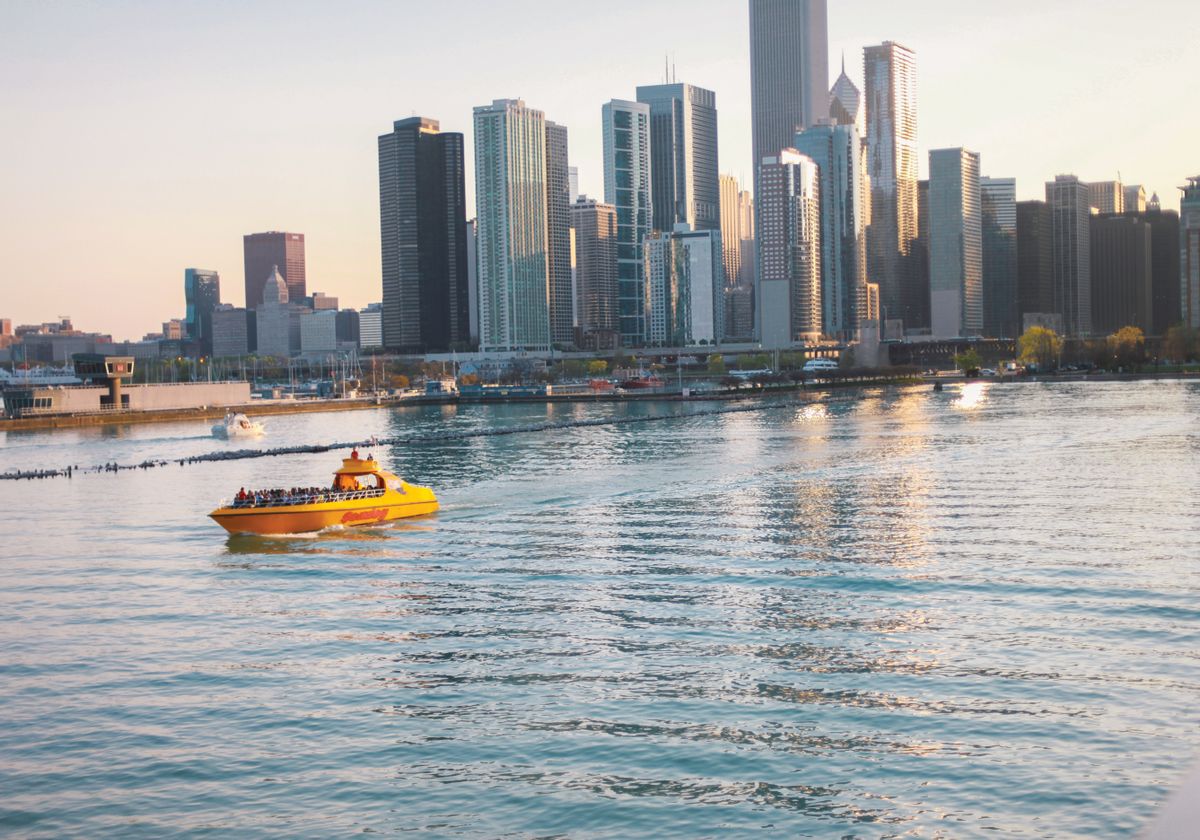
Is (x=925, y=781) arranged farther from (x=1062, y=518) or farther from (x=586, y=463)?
(x=586, y=463)

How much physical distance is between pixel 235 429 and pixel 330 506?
88132 mm

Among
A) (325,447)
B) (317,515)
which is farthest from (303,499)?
(325,447)

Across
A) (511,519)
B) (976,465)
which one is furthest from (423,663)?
(976,465)

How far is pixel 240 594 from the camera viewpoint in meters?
45.5

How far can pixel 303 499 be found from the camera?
2413 inches

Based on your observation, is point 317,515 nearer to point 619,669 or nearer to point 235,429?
point 619,669

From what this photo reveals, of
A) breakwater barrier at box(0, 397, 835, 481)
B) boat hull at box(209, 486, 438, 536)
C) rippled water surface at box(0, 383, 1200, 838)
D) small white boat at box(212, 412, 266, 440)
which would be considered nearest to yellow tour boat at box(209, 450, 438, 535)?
boat hull at box(209, 486, 438, 536)

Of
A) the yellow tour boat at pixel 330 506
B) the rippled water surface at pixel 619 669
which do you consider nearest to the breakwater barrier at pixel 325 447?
the rippled water surface at pixel 619 669

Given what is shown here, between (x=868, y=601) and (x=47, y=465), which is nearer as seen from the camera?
(x=868, y=601)

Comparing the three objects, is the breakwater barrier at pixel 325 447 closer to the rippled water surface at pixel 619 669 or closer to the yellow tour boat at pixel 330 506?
the rippled water surface at pixel 619 669

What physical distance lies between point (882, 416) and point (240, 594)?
120696mm

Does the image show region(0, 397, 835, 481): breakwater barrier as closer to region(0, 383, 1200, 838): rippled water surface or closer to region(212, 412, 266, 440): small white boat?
region(212, 412, 266, 440): small white boat

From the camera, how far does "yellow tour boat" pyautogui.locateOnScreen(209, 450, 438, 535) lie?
5962cm

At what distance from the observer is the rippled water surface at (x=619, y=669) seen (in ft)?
77.8
